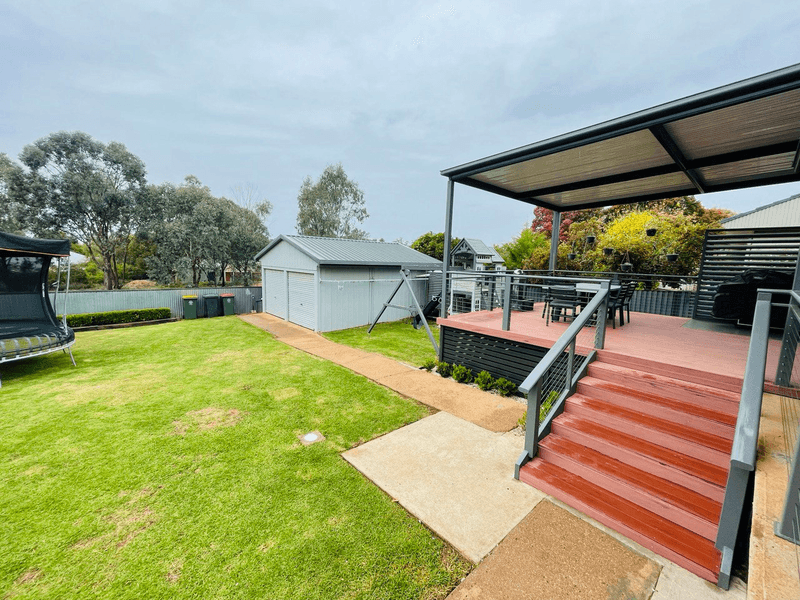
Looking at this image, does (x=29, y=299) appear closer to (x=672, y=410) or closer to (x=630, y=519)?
(x=630, y=519)

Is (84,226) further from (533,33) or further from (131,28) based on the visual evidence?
(533,33)

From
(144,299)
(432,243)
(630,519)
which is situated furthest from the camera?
(432,243)

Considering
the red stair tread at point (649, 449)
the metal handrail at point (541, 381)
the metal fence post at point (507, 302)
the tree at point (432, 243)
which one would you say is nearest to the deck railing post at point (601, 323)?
the metal handrail at point (541, 381)

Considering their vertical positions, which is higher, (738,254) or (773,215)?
(773,215)

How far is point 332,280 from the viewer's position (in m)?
10.9

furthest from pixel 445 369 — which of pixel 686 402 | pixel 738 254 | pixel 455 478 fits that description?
pixel 738 254

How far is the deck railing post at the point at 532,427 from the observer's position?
3050 mm

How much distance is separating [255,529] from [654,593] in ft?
9.44

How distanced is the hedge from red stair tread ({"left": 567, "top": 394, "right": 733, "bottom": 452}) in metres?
15.2

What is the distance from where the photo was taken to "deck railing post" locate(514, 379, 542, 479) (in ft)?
10.0

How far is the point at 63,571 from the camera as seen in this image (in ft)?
7.23

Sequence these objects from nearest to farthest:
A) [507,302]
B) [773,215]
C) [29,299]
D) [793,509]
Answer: [793,509], [507,302], [29,299], [773,215]

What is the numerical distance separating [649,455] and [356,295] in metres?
9.85

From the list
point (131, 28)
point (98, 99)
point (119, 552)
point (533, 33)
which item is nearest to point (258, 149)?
point (98, 99)
